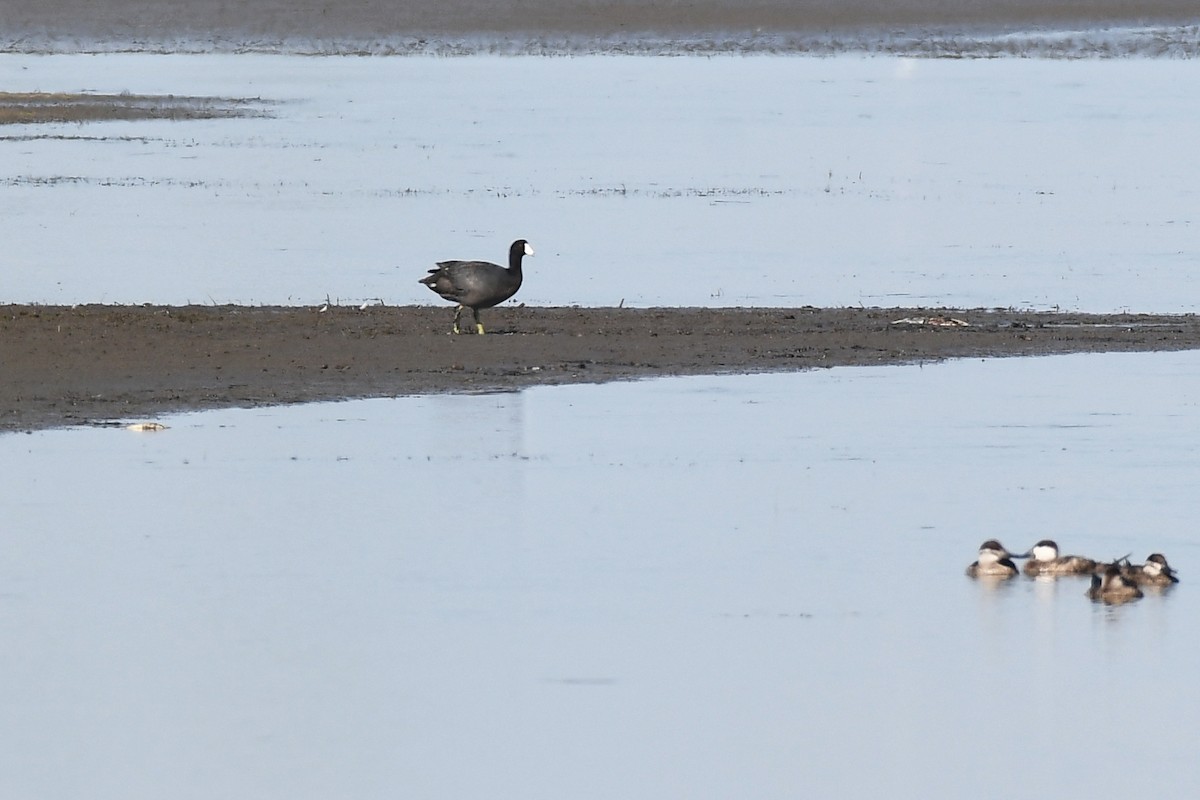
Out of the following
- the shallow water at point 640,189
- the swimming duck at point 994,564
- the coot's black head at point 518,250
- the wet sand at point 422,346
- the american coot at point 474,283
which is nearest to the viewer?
the swimming duck at point 994,564

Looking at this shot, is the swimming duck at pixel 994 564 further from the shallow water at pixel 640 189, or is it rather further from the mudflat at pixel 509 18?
the mudflat at pixel 509 18

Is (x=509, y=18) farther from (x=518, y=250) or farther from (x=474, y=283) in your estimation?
(x=474, y=283)

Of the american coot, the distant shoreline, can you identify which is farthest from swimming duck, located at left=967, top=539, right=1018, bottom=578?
the distant shoreline

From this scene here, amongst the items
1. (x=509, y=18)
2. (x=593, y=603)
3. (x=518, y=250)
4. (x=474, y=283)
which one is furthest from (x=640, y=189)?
(x=509, y=18)

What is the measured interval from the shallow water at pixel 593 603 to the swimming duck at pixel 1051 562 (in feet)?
0.78

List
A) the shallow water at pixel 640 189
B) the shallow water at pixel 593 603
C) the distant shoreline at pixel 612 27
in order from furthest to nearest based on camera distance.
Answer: the distant shoreline at pixel 612 27 < the shallow water at pixel 640 189 < the shallow water at pixel 593 603

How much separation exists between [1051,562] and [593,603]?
1.89 meters

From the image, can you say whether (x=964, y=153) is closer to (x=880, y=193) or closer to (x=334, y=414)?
(x=880, y=193)

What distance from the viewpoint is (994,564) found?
9.95m

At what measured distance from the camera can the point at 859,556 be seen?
34.0ft

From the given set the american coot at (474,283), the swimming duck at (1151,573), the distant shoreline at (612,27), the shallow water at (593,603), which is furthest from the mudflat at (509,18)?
the swimming duck at (1151,573)

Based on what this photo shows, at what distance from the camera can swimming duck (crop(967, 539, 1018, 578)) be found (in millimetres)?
9945

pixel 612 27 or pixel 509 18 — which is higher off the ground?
pixel 509 18

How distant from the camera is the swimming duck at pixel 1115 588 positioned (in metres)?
9.61
